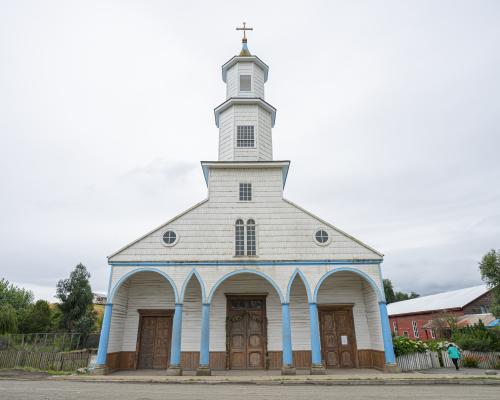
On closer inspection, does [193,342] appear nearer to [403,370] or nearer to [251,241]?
[251,241]

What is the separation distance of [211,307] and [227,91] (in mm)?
12388

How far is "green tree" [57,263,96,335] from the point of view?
2591 centimetres

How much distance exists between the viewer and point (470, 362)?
15477 mm

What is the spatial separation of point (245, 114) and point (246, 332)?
1159 cm

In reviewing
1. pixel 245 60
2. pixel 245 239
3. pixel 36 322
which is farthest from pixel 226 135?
pixel 36 322

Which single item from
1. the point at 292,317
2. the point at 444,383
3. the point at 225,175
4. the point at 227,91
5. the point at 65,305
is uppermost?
the point at 227,91

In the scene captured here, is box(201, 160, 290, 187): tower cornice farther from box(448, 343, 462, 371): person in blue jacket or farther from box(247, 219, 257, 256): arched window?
box(448, 343, 462, 371): person in blue jacket

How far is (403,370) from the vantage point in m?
14.1

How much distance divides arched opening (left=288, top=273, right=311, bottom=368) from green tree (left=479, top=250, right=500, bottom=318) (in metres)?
10.6

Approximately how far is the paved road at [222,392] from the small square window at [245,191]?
324 inches

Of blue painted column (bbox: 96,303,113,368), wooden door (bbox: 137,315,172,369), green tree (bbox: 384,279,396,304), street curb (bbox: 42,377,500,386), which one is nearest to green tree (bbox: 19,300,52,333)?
wooden door (bbox: 137,315,172,369)

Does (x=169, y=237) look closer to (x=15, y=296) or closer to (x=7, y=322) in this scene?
(x=7, y=322)

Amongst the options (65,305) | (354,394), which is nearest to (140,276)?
(354,394)

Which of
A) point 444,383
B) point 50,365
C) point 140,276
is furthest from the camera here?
point 140,276
